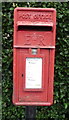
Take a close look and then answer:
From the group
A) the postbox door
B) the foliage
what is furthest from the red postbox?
the foliage

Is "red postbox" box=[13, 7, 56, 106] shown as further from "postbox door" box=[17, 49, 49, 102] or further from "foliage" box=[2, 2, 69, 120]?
"foliage" box=[2, 2, 69, 120]

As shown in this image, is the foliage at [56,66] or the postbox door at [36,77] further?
the foliage at [56,66]

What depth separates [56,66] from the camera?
3869 millimetres

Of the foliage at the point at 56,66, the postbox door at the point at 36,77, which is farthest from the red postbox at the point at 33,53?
the foliage at the point at 56,66

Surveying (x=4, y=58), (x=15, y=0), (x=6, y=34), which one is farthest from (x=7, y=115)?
(x=15, y=0)

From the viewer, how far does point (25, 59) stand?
2842 mm

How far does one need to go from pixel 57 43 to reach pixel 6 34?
32.3 inches

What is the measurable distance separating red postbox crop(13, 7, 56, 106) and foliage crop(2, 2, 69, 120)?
96cm

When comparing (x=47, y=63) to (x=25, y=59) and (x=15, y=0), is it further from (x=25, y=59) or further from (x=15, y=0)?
(x=15, y=0)

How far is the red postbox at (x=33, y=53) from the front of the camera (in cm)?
280

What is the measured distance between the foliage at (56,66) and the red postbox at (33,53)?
0.96 meters

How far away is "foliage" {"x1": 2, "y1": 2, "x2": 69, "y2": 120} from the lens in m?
3.75

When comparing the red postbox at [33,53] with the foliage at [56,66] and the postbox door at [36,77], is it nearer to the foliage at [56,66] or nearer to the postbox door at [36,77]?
the postbox door at [36,77]

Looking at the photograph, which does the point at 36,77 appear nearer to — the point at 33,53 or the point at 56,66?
the point at 33,53
